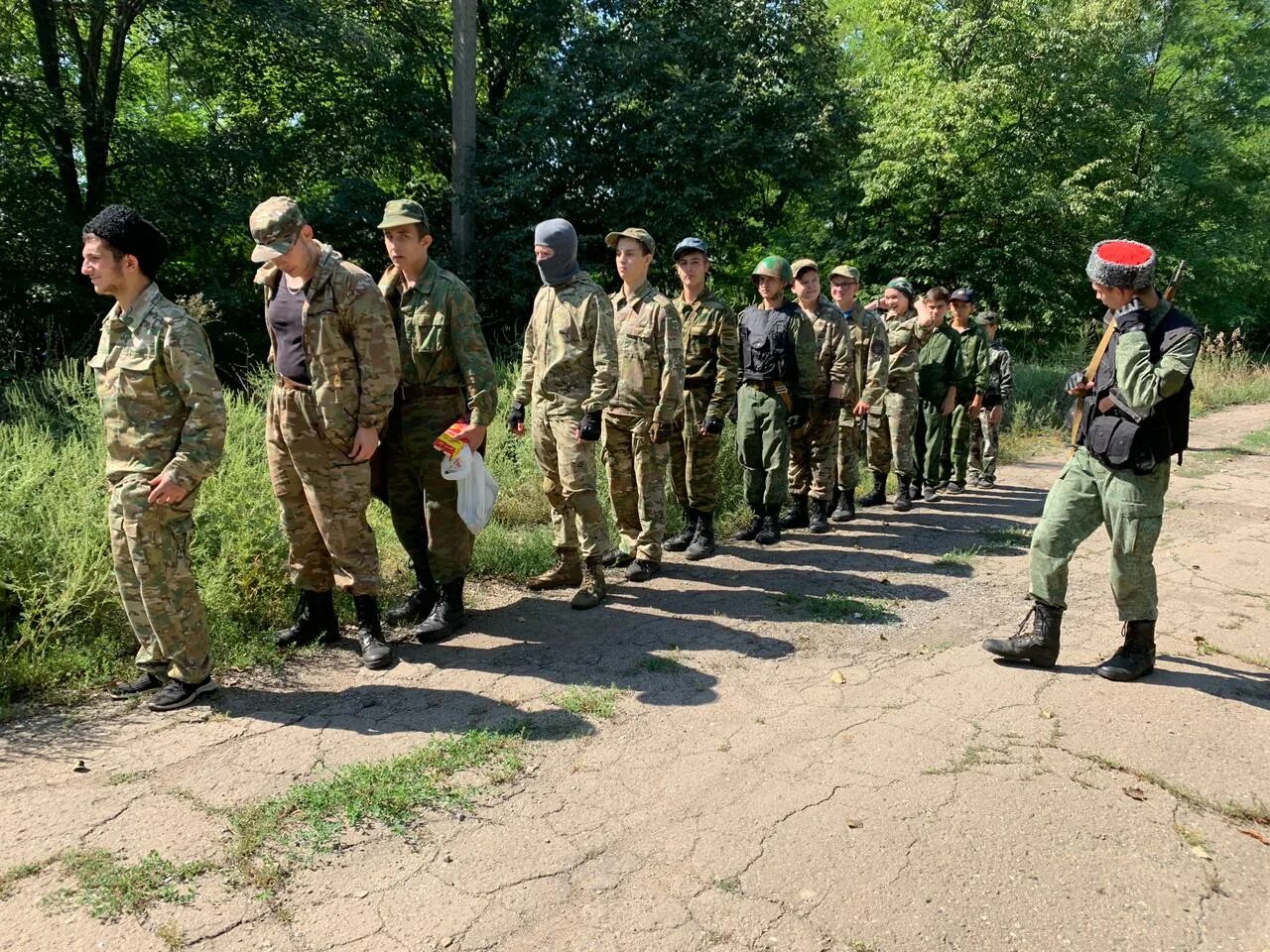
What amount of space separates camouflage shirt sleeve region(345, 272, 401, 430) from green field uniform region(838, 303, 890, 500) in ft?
15.1

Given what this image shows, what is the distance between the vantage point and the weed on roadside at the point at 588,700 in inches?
147

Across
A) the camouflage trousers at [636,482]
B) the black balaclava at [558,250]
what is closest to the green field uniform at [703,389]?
the camouflage trousers at [636,482]

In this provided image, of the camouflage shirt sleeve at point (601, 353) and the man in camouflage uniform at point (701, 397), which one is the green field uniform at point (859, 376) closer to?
the man in camouflage uniform at point (701, 397)

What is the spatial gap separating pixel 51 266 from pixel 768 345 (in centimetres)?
908

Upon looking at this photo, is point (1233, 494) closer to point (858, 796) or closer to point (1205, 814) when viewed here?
point (1205, 814)

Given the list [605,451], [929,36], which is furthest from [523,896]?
[929,36]

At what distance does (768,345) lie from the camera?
6.50m

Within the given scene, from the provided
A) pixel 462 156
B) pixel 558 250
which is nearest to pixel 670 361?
pixel 558 250

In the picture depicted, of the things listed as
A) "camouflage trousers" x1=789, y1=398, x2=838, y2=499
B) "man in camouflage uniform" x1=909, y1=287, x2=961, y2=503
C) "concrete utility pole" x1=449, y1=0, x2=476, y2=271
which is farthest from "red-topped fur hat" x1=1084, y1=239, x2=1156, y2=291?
"concrete utility pole" x1=449, y1=0, x2=476, y2=271

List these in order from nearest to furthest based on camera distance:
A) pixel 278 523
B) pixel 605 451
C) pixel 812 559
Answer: pixel 278 523 < pixel 605 451 < pixel 812 559

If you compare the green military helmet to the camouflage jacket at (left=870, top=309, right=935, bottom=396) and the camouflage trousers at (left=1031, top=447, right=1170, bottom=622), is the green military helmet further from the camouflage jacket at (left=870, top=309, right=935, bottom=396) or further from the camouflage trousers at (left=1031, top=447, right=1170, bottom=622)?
the camouflage trousers at (left=1031, top=447, right=1170, bottom=622)

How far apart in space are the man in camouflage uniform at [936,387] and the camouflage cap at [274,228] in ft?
20.8

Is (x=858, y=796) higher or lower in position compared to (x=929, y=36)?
lower

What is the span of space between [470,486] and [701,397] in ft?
8.45
